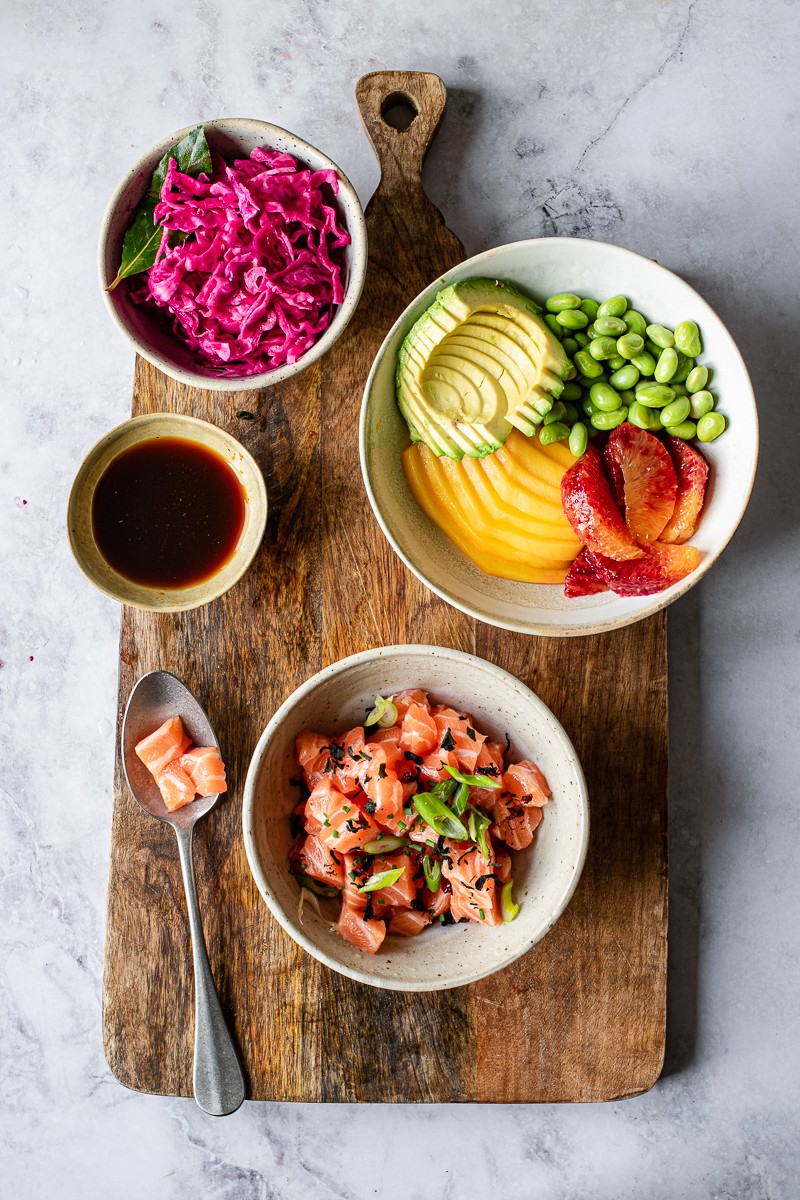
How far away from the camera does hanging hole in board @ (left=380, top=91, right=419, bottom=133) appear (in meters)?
2.75

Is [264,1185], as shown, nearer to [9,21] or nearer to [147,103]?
[147,103]

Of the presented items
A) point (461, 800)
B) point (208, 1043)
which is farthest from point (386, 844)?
point (208, 1043)

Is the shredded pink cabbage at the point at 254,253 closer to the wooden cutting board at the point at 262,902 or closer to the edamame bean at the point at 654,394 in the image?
the wooden cutting board at the point at 262,902

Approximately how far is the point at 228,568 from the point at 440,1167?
1861mm

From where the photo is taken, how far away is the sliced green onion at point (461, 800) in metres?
2.27

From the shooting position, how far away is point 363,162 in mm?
2852

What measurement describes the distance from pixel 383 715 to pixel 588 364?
3.40 ft

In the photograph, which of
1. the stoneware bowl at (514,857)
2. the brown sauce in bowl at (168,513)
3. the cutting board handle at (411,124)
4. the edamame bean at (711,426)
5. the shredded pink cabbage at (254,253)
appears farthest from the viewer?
the cutting board handle at (411,124)

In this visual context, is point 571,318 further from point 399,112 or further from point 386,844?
point 386,844

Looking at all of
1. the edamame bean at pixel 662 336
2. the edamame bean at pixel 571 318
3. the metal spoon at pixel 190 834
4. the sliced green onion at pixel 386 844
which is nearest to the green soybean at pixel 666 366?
the edamame bean at pixel 662 336

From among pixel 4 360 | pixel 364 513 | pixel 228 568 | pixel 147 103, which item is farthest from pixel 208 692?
pixel 147 103

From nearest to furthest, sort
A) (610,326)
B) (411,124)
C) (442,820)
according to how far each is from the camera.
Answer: (442,820), (610,326), (411,124)

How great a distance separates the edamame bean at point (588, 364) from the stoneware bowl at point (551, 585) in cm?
17

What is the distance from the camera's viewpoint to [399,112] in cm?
279
